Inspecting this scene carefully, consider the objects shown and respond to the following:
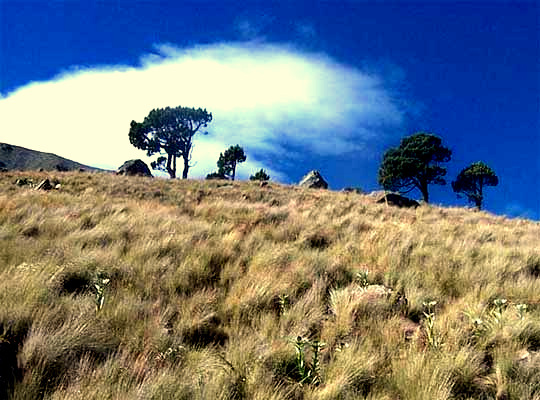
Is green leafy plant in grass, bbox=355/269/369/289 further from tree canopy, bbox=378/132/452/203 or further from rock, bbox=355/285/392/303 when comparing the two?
tree canopy, bbox=378/132/452/203

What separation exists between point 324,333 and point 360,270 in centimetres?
241

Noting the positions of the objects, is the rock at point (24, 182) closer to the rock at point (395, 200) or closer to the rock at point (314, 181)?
the rock at point (395, 200)

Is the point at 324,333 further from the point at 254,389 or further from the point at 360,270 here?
the point at 360,270

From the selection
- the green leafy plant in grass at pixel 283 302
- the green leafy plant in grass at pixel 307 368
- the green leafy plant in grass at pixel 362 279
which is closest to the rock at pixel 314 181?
the green leafy plant in grass at pixel 362 279

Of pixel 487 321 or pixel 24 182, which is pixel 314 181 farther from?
pixel 487 321

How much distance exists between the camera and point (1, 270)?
4.90 metres

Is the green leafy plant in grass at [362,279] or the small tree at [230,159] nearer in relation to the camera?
the green leafy plant in grass at [362,279]

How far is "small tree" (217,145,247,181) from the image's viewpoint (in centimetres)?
5575

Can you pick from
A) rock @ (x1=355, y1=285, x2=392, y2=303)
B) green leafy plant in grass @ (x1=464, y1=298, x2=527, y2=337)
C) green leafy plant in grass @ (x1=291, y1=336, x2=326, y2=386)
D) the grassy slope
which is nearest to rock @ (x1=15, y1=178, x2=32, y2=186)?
the grassy slope

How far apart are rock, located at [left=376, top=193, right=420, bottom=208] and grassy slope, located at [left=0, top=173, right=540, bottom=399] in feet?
43.3

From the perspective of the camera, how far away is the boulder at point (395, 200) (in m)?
21.5

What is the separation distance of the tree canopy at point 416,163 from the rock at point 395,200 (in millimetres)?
21214

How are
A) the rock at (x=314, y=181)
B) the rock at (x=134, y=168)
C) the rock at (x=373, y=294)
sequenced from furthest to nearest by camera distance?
1. the rock at (x=134, y=168)
2. the rock at (x=314, y=181)
3. the rock at (x=373, y=294)

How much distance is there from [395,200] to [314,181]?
15.3 meters
